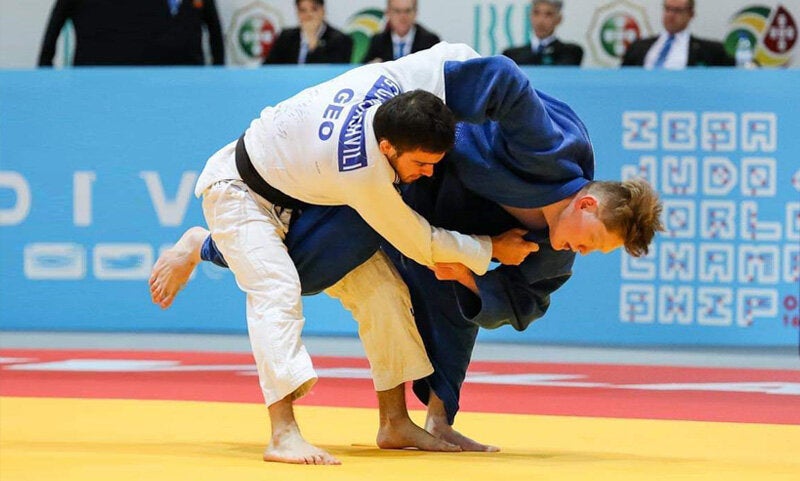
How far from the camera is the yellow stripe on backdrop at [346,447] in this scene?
9.68ft

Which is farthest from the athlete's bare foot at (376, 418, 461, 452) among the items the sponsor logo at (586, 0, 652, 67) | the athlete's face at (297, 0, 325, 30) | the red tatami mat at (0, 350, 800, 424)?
the sponsor logo at (586, 0, 652, 67)

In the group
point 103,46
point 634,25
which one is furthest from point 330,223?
point 634,25

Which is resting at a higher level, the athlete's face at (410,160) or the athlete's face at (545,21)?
the athlete's face at (545,21)

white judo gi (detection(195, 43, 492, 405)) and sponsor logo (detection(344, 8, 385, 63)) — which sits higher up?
sponsor logo (detection(344, 8, 385, 63))

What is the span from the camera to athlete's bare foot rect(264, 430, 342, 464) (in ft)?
10.1

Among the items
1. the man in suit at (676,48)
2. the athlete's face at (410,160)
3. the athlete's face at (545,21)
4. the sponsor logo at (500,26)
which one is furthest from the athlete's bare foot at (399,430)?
the sponsor logo at (500,26)

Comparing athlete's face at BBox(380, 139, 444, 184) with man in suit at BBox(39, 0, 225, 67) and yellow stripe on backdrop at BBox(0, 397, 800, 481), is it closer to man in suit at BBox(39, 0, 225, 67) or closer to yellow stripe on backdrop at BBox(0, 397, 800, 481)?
yellow stripe on backdrop at BBox(0, 397, 800, 481)

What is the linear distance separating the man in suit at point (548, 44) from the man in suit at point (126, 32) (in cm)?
186

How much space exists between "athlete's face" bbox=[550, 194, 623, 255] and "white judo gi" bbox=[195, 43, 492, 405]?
0.20 metres

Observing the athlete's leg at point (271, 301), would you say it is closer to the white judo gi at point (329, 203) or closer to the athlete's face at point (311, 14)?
the white judo gi at point (329, 203)

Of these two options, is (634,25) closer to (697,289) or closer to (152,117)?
(697,289)

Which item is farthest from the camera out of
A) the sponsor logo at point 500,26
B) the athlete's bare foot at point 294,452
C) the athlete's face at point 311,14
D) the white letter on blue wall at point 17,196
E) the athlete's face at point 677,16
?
A: the sponsor logo at point 500,26

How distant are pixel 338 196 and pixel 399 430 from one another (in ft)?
2.24

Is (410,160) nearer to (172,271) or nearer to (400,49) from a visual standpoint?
(172,271)
